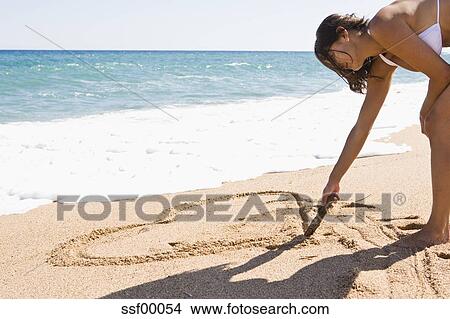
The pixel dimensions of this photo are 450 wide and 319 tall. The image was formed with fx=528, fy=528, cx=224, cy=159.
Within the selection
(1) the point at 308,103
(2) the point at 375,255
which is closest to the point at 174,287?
(2) the point at 375,255

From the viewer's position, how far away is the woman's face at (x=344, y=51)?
262cm

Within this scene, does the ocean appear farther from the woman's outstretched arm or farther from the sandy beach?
the woman's outstretched arm

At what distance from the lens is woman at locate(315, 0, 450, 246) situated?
254 cm

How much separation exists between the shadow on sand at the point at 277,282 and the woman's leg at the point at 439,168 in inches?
6.1

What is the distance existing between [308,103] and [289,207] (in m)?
7.24

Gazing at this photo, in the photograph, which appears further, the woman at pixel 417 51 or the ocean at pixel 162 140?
the ocean at pixel 162 140

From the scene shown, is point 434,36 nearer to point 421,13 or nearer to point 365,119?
point 421,13

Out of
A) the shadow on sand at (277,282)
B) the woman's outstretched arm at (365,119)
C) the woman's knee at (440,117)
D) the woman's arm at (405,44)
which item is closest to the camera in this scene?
the shadow on sand at (277,282)

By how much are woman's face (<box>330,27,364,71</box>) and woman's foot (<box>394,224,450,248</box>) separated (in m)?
0.95

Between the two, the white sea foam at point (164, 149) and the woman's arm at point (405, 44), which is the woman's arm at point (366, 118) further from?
the white sea foam at point (164, 149)

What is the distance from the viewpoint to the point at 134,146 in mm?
5848
